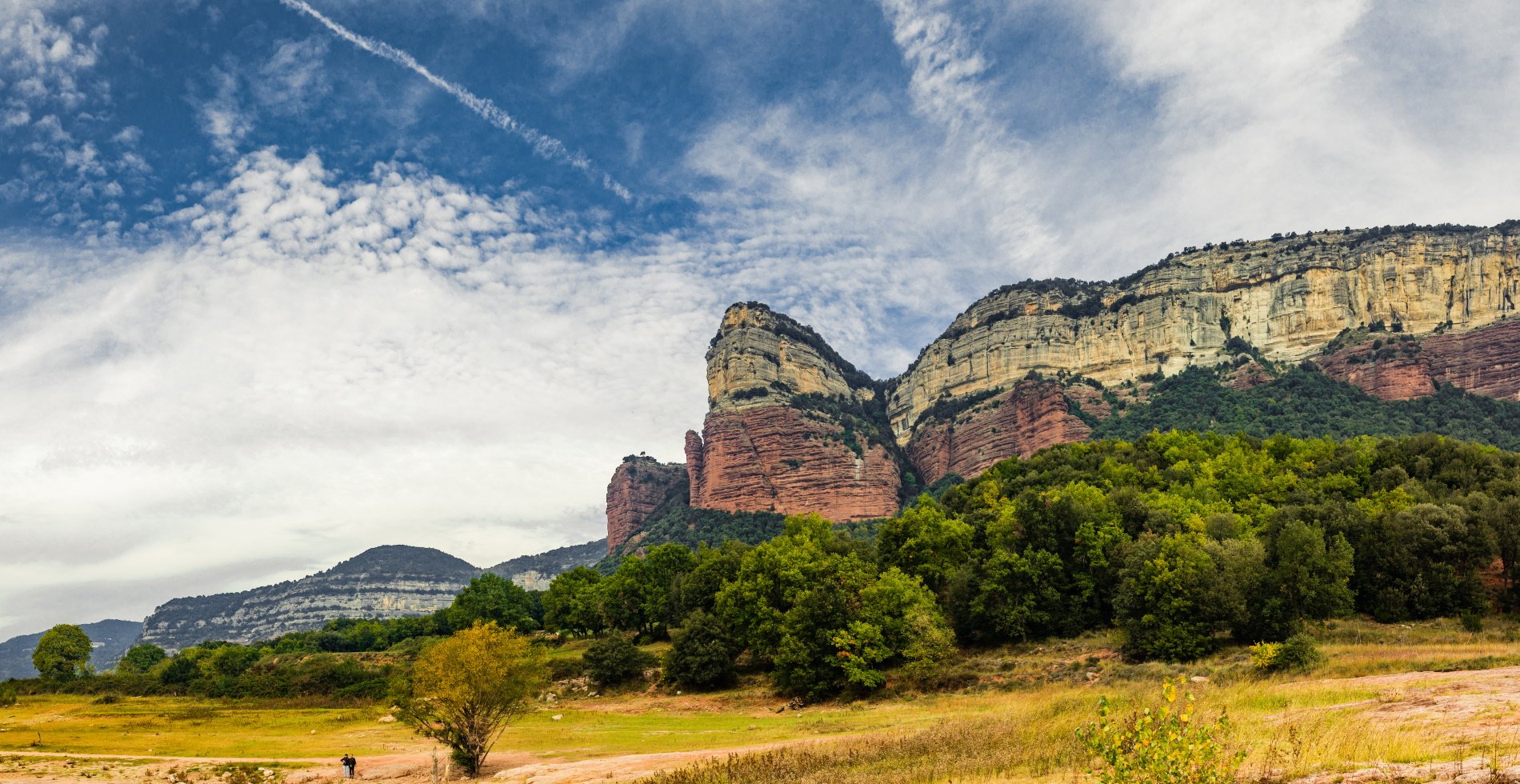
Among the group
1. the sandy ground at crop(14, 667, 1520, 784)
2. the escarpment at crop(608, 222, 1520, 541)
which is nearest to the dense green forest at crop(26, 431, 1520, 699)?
the sandy ground at crop(14, 667, 1520, 784)

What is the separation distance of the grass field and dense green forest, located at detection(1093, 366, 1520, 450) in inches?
3958

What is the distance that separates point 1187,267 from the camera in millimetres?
180625

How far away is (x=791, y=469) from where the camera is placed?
174875 mm

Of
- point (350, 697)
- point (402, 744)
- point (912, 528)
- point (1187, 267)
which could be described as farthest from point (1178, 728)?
point (1187, 267)

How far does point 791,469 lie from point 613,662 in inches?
4550

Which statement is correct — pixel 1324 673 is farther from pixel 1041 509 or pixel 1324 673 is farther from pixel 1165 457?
pixel 1165 457

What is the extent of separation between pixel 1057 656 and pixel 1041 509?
13191 mm

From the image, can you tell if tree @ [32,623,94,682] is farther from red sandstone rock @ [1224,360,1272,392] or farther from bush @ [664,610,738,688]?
red sandstone rock @ [1224,360,1272,392]

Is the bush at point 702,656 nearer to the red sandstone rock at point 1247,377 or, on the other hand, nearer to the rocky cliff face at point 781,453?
the rocky cliff face at point 781,453

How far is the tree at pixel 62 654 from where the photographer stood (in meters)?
90.5

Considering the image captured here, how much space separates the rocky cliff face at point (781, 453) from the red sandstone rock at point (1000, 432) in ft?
35.7

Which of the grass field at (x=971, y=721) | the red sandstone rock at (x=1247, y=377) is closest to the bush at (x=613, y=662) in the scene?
the grass field at (x=971, y=721)

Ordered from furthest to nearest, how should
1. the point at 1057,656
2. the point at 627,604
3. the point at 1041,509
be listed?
1. the point at 627,604
2. the point at 1041,509
3. the point at 1057,656

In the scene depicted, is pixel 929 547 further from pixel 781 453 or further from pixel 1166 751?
pixel 781 453
